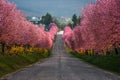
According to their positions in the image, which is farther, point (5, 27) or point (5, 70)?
point (5, 27)

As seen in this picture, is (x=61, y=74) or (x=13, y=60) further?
(x=13, y=60)

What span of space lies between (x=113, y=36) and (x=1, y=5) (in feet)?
52.0

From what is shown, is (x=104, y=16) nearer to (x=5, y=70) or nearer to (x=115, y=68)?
(x=115, y=68)

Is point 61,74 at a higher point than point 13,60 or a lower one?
lower

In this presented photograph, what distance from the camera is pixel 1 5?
171 ft

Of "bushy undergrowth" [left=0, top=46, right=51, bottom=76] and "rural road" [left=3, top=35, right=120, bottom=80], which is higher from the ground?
"bushy undergrowth" [left=0, top=46, right=51, bottom=76]

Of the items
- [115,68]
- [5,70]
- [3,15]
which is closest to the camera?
[5,70]

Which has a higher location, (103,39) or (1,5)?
(1,5)

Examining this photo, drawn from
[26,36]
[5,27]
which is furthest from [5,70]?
[26,36]

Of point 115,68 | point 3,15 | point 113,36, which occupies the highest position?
Answer: point 3,15

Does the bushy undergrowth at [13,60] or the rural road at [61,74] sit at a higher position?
the bushy undergrowth at [13,60]

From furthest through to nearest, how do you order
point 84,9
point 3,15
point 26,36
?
point 26,36, point 84,9, point 3,15

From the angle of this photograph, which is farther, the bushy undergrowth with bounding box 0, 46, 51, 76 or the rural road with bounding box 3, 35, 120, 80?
the bushy undergrowth with bounding box 0, 46, 51, 76

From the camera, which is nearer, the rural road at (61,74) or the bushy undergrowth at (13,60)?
the rural road at (61,74)
